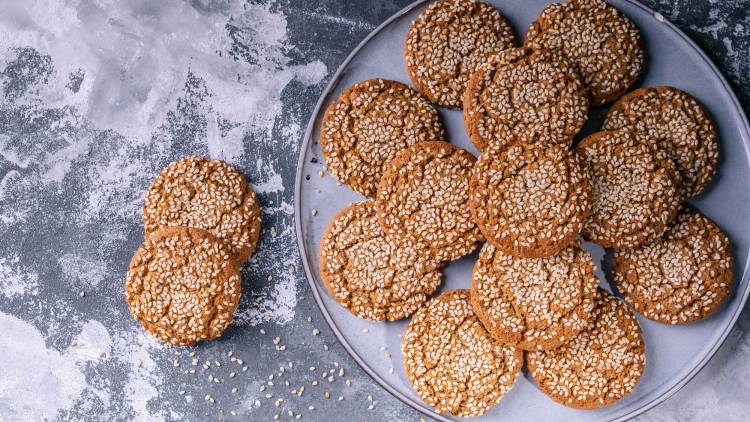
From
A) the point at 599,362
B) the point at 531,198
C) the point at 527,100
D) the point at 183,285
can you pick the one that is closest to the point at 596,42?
the point at 527,100

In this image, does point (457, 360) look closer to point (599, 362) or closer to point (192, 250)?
point (599, 362)

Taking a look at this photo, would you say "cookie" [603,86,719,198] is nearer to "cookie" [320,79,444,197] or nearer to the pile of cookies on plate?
the pile of cookies on plate

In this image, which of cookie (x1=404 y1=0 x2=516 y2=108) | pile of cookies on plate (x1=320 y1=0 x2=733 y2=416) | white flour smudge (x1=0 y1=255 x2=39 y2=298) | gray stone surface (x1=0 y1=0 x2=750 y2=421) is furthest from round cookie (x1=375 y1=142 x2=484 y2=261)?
white flour smudge (x1=0 y1=255 x2=39 y2=298)

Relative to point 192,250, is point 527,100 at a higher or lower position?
higher

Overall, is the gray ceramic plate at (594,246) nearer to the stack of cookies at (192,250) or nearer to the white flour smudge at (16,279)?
the stack of cookies at (192,250)

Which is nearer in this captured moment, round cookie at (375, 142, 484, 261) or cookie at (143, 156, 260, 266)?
round cookie at (375, 142, 484, 261)

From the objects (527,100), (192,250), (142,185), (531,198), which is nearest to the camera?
(531,198)

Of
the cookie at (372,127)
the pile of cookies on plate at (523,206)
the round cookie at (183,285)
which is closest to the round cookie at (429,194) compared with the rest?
the pile of cookies on plate at (523,206)
